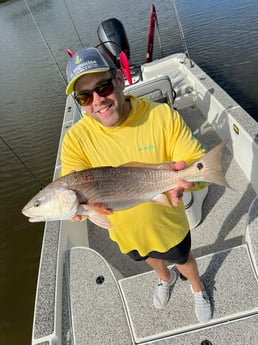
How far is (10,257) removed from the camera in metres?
5.27

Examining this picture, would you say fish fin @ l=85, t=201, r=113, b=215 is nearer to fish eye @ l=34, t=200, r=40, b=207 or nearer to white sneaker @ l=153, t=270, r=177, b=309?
fish eye @ l=34, t=200, r=40, b=207

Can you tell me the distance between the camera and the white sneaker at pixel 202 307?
7.65 ft

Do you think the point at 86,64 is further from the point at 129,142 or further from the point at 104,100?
A: the point at 129,142

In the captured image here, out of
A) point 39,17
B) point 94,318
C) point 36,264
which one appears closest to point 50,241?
point 94,318

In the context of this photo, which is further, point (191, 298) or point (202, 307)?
point (191, 298)

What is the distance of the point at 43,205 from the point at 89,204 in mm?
294

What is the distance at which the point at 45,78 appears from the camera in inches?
472

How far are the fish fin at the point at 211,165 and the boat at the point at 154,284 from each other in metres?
1.06

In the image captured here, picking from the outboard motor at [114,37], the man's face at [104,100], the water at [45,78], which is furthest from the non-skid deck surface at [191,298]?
the outboard motor at [114,37]

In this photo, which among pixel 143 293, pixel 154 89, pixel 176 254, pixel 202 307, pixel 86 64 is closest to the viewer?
pixel 86 64

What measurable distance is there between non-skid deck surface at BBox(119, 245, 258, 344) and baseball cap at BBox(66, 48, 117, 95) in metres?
1.87

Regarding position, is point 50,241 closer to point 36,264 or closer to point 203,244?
point 203,244

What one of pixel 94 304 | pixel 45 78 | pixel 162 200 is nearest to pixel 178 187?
pixel 162 200

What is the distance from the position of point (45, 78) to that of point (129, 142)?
1121cm
